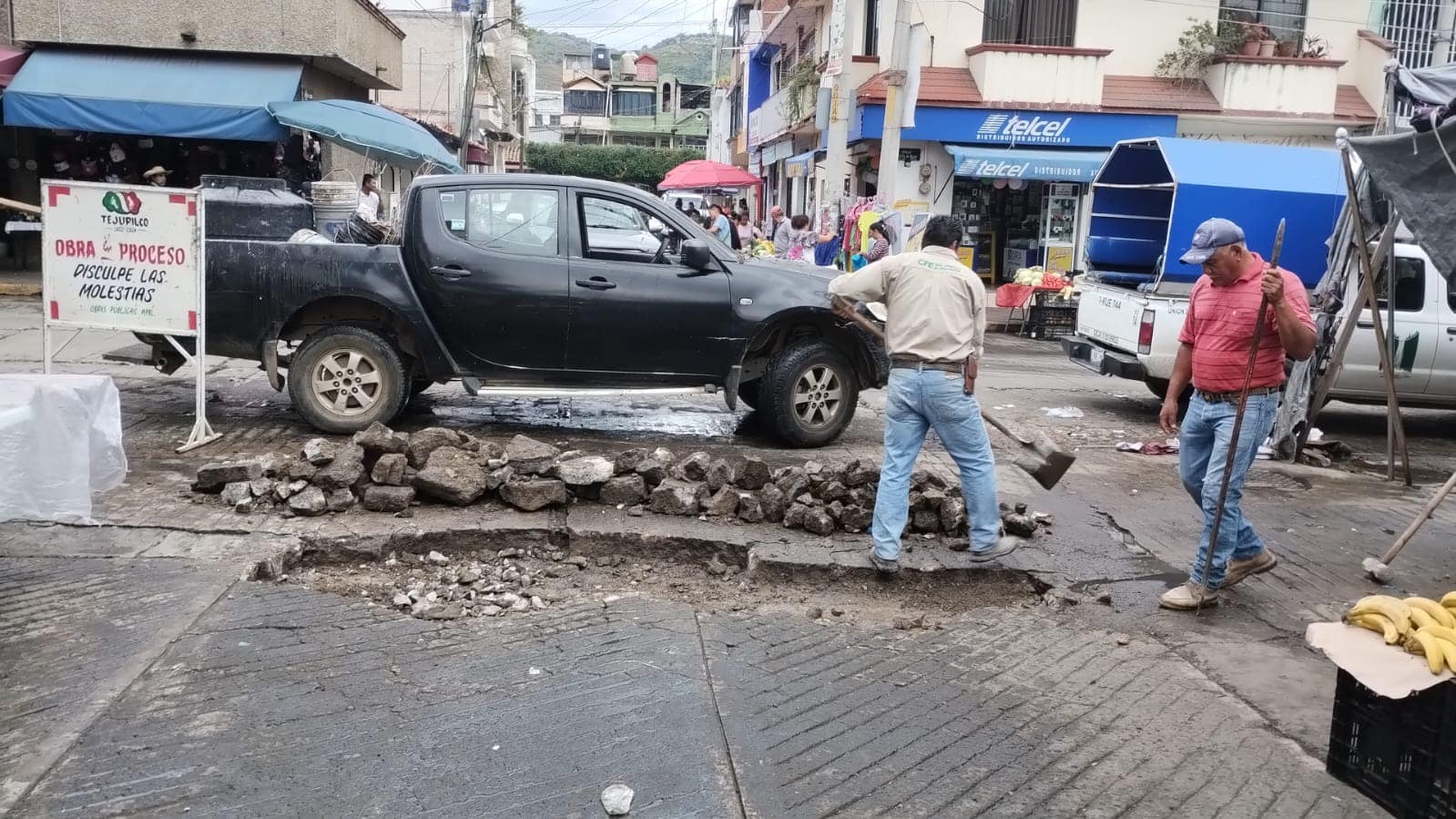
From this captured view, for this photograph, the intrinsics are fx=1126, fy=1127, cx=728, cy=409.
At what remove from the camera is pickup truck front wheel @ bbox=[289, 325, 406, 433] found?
7.83 meters

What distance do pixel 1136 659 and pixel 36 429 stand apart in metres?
4.39

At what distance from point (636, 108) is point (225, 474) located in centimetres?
8846

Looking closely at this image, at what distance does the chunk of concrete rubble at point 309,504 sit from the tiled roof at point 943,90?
16.7m

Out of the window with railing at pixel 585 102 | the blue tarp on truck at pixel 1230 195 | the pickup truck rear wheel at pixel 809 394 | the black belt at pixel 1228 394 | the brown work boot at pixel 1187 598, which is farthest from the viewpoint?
the window with railing at pixel 585 102

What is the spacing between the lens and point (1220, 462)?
5.39 meters

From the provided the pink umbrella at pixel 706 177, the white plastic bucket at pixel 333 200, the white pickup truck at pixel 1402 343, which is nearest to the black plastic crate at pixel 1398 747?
the white pickup truck at pixel 1402 343

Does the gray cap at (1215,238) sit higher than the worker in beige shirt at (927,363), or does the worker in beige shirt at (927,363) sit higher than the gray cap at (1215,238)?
the gray cap at (1215,238)

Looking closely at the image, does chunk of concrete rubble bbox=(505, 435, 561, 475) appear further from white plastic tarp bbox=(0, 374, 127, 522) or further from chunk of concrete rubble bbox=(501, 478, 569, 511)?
white plastic tarp bbox=(0, 374, 127, 522)

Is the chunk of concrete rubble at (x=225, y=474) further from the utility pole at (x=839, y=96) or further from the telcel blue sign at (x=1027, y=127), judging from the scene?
the telcel blue sign at (x=1027, y=127)

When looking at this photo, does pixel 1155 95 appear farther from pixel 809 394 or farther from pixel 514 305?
pixel 514 305

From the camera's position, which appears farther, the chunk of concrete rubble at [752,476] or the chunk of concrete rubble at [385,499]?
the chunk of concrete rubble at [752,476]

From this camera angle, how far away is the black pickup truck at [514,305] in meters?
7.76

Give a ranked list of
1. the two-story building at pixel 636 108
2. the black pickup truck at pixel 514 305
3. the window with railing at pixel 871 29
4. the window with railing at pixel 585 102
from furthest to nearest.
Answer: the window with railing at pixel 585 102, the two-story building at pixel 636 108, the window with railing at pixel 871 29, the black pickup truck at pixel 514 305

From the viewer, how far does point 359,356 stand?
25.8 feet
